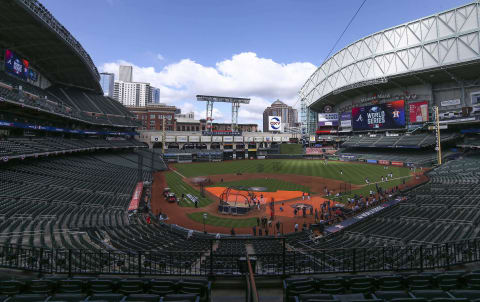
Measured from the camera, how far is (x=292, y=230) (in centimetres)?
2188

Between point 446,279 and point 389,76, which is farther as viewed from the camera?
point 389,76

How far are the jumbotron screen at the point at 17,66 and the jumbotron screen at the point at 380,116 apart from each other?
87562 millimetres

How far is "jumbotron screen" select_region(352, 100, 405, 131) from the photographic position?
71188mm

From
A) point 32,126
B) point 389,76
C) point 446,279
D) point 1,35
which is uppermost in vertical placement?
point 389,76

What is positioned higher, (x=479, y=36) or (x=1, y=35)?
(x=479, y=36)

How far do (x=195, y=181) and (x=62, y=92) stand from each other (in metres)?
35.1

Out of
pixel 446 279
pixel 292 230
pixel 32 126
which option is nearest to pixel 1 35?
pixel 32 126

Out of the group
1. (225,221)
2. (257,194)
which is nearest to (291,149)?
(257,194)

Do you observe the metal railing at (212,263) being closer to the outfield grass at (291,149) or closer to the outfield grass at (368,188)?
the outfield grass at (368,188)

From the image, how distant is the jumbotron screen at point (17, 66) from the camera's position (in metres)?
32.3

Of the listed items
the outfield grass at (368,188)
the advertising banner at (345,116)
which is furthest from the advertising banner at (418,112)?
the outfield grass at (368,188)

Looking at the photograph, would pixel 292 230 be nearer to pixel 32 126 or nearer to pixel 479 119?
pixel 32 126

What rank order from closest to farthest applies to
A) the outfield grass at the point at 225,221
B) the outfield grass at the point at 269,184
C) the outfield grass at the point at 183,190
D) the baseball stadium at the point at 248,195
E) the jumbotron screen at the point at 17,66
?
the baseball stadium at the point at 248,195 < the outfield grass at the point at 225,221 < the outfield grass at the point at 183,190 < the jumbotron screen at the point at 17,66 < the outfield grass at the point at 269,184

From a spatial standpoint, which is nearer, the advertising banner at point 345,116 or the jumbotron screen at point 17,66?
the jumbotron screen at point 17,66
